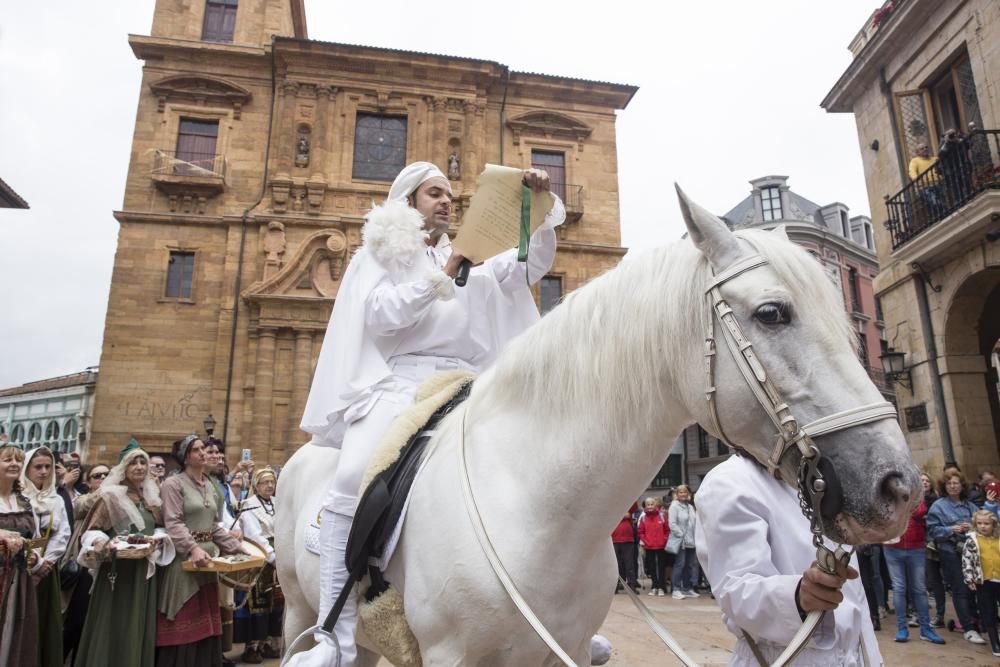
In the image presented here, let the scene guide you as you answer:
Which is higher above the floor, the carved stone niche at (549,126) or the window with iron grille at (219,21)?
the window with iron grille at (219,21)

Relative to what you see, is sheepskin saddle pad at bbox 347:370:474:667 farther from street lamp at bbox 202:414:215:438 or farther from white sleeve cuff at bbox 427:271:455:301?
street lamp at bbox 202:414:215:438

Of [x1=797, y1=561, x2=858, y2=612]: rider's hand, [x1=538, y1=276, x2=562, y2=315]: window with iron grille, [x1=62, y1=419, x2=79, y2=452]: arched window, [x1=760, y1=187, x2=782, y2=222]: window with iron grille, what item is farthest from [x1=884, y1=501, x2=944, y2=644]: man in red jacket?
[x1=62, y1=419, x2=79, y2=452]: arched window

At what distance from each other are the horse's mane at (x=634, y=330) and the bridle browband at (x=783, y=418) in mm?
44

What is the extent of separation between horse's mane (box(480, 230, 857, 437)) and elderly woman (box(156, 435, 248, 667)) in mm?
4214

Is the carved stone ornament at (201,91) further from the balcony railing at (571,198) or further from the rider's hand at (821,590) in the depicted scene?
the rider's hand at (821,590)

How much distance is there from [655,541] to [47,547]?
9105 mm

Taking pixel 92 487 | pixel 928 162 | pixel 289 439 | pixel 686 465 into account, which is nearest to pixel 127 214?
pixel 289 439

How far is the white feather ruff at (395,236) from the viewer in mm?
2430

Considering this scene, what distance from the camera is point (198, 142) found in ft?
64.4

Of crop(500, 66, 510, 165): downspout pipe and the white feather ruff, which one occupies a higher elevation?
crop(500, 66, 510, 165): downspout pipe

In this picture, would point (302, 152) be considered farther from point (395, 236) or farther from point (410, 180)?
point (395, 236)

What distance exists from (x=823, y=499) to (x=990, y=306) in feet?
43.2

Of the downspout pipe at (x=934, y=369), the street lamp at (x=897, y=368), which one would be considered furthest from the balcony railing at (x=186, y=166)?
the downspout pipe at (x=934, y=369)

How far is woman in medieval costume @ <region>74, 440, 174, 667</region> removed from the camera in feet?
15.2
